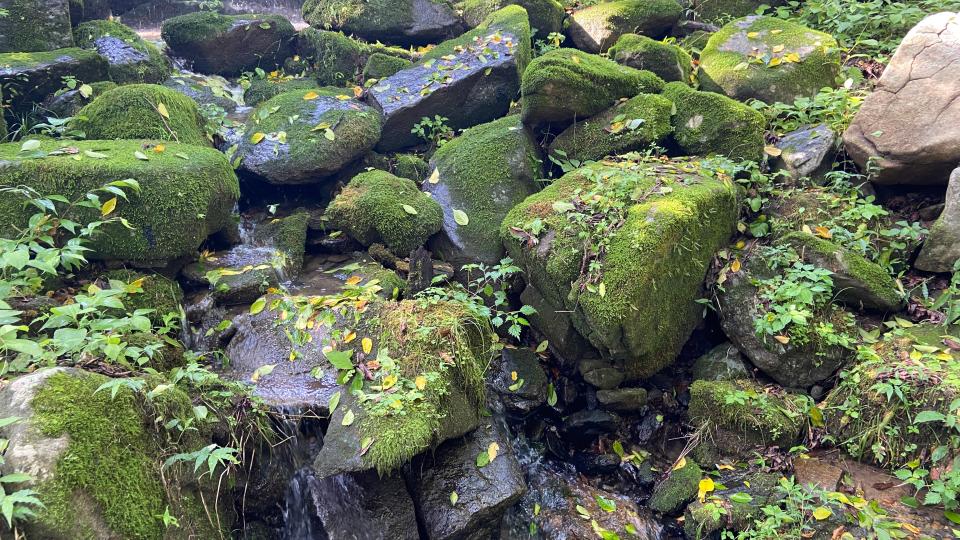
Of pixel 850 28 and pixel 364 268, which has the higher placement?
pixel 850 28

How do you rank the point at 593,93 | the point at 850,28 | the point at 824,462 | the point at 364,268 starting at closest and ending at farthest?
the point at 824,462 → the point at 364,268 → the point at 593,93 → the point at 850,28

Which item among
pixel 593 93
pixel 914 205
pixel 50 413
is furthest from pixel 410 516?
pixel 914 205

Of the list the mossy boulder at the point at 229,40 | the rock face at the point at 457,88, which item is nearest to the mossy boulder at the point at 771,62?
the rock face at the point at 457,88

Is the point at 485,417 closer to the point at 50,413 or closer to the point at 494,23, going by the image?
the point at 50,413

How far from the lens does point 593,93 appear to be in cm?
642

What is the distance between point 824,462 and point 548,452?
214cm

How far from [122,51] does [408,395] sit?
6858 millimetres

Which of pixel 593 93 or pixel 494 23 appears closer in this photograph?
pixel 593 93

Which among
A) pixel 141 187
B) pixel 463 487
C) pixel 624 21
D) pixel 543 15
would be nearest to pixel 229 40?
pixel 543 15

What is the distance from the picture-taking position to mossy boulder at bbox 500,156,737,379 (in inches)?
183

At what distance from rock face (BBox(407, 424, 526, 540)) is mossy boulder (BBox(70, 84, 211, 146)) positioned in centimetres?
440

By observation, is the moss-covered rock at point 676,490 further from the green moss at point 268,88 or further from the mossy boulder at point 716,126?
the green moss at point 268,88

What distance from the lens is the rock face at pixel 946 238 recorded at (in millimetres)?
4770

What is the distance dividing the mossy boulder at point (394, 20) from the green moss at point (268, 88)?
4.27 ft
